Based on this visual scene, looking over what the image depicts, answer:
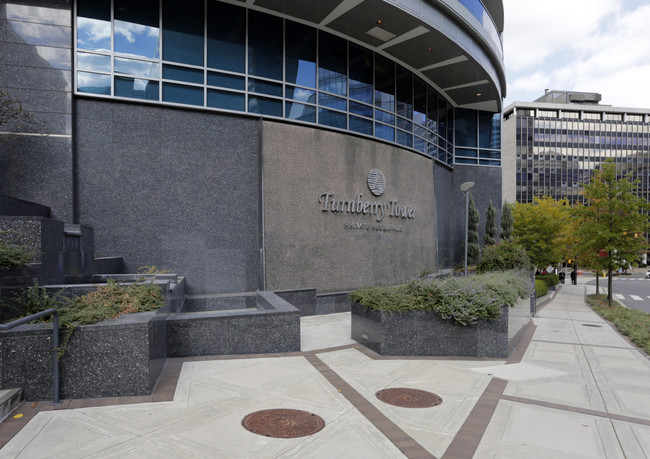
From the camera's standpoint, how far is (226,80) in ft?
44.3

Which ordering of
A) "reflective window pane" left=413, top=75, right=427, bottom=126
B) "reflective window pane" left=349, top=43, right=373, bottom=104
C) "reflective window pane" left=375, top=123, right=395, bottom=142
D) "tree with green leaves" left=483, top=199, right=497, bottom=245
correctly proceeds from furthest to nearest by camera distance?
1. "tree with green leaves" left=483, top=199, right=497, bottom=245
2. "reflective window pane" left=413, top=75, right=427, bottom=126
3. "reflective window pane" left=375, top=123, right=395, bottom=142
4. "reflective window pane" left=349, top=43, right=373, bottom=104

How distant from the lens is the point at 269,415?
17.2 feet

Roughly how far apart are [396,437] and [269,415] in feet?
5.16

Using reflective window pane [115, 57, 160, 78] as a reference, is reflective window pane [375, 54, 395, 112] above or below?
above

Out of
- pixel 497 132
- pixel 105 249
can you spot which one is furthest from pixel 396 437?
pixel 497 132

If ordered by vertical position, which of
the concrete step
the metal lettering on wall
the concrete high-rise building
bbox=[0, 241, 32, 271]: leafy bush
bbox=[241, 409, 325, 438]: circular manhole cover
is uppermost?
the concrete high-rise building

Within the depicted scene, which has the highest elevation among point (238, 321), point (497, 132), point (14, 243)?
point (497, 132)

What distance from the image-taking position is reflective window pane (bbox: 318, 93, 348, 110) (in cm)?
1538

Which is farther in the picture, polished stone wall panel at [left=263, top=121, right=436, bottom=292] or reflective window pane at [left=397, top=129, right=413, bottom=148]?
reflective window pane at [left=397, top=129, right=413, bottom=148]

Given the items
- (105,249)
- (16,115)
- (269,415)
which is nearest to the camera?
(269,415)

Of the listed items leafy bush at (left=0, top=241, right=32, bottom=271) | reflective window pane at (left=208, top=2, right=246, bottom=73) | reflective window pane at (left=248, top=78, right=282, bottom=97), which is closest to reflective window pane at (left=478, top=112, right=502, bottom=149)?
reflective window pane at (left=248, top=78, right=282, bottom=97)

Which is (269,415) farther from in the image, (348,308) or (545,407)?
(348,308)

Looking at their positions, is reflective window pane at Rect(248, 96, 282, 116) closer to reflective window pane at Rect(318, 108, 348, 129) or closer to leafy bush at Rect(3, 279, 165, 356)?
reflective window pane at Rect(318, 108, 348, 129)

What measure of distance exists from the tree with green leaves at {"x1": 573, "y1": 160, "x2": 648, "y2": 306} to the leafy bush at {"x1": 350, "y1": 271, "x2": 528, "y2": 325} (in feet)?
48.2
